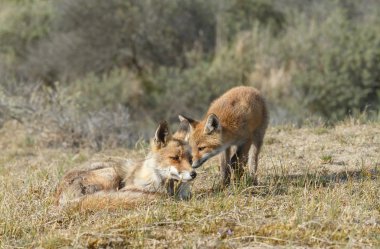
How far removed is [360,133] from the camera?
10508 mm

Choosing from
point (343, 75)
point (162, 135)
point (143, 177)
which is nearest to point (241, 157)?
point (162, 135)

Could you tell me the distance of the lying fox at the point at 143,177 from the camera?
666cm

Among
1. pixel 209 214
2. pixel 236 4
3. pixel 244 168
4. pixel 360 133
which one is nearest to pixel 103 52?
pixel 236 4

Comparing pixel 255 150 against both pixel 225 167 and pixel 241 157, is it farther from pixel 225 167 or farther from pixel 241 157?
pixel 225 167

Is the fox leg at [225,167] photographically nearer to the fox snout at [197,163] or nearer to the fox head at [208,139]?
the fox head at [208,139]

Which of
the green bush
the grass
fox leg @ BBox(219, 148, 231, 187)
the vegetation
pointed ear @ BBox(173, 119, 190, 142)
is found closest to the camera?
the grass

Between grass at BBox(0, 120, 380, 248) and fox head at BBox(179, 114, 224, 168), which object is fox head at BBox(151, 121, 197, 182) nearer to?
grass at BBox(0, 120, 380, 248)

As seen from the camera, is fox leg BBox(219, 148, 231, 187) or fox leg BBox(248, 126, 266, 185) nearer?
fox leg BBox(219, 148, 231, 187)

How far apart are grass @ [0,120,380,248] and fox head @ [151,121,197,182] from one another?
34 cm

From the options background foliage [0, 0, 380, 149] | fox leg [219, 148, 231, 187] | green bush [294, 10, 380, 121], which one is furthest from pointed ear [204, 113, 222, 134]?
green bush [294, 10, 380, 121]

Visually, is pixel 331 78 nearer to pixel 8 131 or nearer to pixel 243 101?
pixel 8 131

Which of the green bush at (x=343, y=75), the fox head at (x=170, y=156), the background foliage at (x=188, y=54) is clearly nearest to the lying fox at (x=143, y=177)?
the fox head at (x=170, y=156)

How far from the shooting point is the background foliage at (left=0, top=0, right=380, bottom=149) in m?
21.8

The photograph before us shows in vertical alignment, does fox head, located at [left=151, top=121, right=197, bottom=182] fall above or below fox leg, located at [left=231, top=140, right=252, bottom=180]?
above
